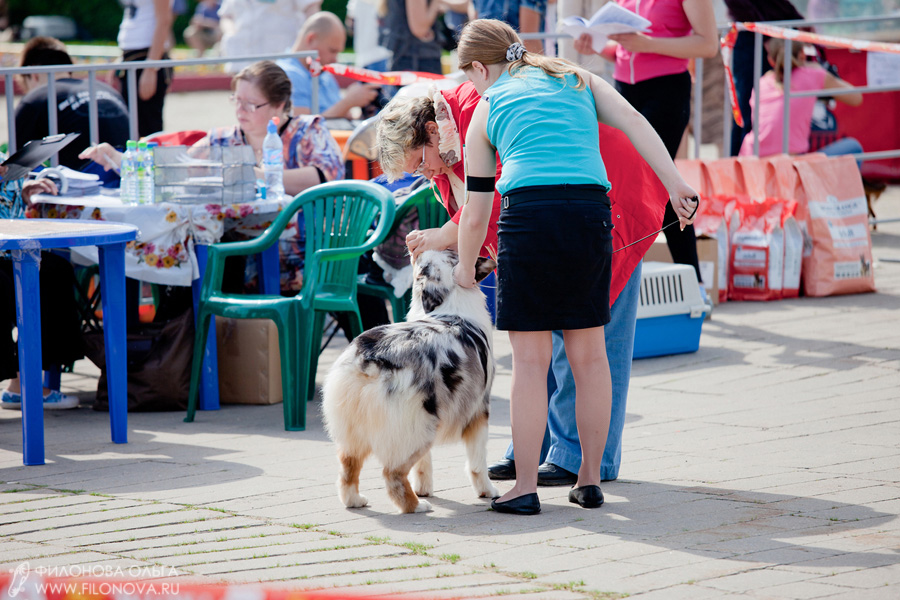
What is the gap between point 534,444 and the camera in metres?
3.73

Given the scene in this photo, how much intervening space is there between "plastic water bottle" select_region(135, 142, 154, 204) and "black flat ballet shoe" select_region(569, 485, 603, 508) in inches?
113

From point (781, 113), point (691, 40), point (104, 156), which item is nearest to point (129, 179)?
point (104, 156)

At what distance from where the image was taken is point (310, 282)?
518 cm

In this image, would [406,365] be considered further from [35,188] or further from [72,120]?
[72,120]

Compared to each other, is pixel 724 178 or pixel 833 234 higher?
pixel 724 178

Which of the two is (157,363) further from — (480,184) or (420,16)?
(420,16)

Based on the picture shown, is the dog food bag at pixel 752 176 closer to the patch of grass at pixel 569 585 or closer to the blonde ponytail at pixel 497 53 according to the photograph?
the blonde ponytail at pixel 497 53

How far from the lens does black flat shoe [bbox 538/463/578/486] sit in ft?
13.6

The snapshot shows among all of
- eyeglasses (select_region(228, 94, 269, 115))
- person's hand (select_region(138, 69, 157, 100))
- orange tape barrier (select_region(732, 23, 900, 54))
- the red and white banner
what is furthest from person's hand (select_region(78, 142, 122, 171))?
orange tape barrier (select_region(732, 23, 900, 54))

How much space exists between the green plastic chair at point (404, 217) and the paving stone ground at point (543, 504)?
681 mm

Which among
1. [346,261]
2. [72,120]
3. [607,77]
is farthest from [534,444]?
A: [607,77]

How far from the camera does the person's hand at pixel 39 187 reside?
5605 millimetres

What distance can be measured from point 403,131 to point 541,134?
22.6 inches

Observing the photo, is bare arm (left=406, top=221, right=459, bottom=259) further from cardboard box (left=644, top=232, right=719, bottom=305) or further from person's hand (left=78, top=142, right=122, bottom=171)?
cardboard box (left=644, top=232, right=719, bottom=305)
